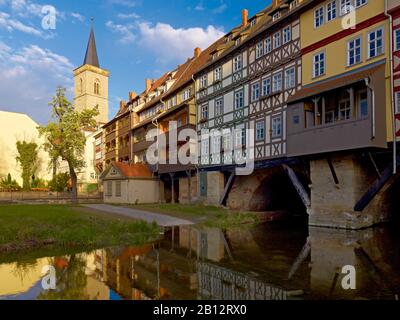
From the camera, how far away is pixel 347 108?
16125 mm

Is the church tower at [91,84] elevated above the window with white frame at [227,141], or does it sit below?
above

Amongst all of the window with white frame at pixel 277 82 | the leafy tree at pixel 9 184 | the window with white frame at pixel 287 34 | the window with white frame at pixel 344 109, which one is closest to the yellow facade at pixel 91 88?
the leafy tree at pixel 9 184

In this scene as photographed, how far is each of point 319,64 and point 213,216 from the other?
422 inches

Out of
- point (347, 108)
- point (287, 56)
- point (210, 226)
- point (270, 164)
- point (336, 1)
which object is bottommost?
point (210, 226)

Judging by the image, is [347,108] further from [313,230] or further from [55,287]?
[55,287]

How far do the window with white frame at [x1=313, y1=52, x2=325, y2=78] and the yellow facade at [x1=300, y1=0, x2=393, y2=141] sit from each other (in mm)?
169

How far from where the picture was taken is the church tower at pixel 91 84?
7781 centimetres

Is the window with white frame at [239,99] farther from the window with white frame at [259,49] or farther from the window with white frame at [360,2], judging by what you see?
the window with white frame at [360,2]

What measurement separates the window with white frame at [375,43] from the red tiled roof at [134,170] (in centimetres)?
2395

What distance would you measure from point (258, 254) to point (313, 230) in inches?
244

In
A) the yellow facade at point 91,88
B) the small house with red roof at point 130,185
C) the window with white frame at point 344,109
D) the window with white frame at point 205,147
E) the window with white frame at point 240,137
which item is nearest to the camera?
the window with white frame at point 344,109

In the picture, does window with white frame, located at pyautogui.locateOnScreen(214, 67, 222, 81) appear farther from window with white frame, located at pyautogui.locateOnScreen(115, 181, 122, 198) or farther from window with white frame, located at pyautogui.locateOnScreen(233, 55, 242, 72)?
window with white frame, located at pyautogui.locateOnScreen(115, 181, 122, 198)

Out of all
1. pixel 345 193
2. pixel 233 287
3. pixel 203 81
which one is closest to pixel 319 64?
pixel 345 193
